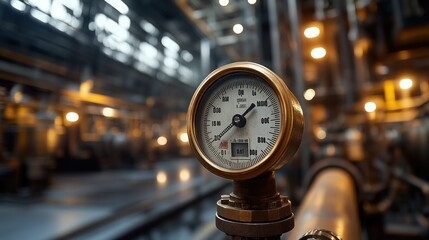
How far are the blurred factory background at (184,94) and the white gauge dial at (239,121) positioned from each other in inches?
33.8

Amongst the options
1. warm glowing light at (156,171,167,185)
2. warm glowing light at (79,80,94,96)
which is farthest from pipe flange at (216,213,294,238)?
warm glowing light at (156,171,167,185)

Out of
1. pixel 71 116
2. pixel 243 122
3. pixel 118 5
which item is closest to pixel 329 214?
pixel 243 122

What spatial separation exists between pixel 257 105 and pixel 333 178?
46.1 inches

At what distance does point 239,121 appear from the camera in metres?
0.65

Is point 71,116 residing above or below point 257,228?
above

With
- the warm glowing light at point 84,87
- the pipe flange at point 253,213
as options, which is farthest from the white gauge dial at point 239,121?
the warm glowing light at point 84,87

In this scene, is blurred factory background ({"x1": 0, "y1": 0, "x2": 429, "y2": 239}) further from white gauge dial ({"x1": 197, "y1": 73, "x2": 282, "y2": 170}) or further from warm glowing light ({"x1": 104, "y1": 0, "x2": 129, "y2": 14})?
white gauge dial ({"x1": 197, "y1": 73, "x2": 282, "y2": 170})

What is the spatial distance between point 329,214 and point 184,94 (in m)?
6.70


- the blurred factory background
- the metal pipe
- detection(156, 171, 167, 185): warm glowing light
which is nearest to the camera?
the metal pipe

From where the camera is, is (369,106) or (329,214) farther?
(369,106)

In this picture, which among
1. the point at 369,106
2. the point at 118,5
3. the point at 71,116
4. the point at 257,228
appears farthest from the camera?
the point at 369,106

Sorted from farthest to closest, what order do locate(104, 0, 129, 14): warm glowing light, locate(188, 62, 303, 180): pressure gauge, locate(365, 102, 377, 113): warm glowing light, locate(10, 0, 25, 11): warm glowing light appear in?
locate(365, 102, 377, 113): warm glowing light, locate(104, 0, 129, 14): warm glowing light, locate(10, 0, 25, 11): warm glowing light, locate(188, 62, 303, 180): pressure gauge

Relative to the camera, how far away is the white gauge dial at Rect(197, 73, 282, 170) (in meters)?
0.63

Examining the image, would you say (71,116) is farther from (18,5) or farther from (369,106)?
(369,106)
